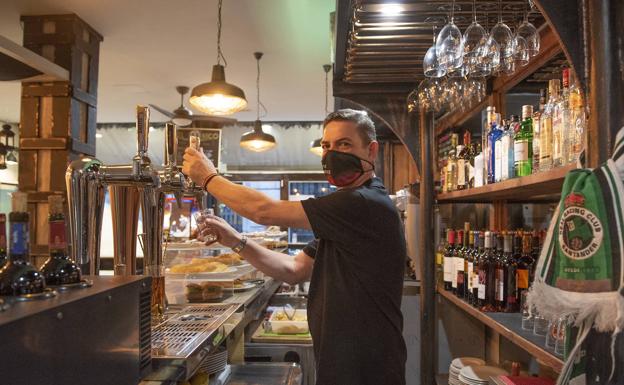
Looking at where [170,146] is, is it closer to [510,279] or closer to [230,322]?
[230,322]

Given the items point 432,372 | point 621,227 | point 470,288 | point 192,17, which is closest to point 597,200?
point 621,227

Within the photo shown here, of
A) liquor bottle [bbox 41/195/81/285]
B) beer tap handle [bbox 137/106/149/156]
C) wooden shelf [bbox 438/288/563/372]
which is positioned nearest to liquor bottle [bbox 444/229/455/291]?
wooden shelf [bbox 438/288/563/372]

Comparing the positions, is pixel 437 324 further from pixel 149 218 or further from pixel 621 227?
pixel 621 227

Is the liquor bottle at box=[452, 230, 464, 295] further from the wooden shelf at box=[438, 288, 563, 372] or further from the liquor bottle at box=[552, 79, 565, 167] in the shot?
the liquor bottle at box=[552, 79, 565, 167]

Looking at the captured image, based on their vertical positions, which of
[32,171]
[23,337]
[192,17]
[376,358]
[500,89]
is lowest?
[376,358]

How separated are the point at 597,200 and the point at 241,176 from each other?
885cm

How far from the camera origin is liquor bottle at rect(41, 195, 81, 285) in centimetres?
85

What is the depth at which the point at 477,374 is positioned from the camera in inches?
85.0

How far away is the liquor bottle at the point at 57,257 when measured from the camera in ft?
2.78

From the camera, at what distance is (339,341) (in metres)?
1.60

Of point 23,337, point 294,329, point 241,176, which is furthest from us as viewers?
point 241,176

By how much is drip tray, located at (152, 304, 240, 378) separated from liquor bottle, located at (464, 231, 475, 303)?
1.15m

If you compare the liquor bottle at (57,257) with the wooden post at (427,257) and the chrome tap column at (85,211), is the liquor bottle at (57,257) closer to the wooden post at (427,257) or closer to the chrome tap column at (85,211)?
the chrome tap column at (85,211)

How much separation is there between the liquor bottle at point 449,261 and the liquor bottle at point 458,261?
0.12 feet
